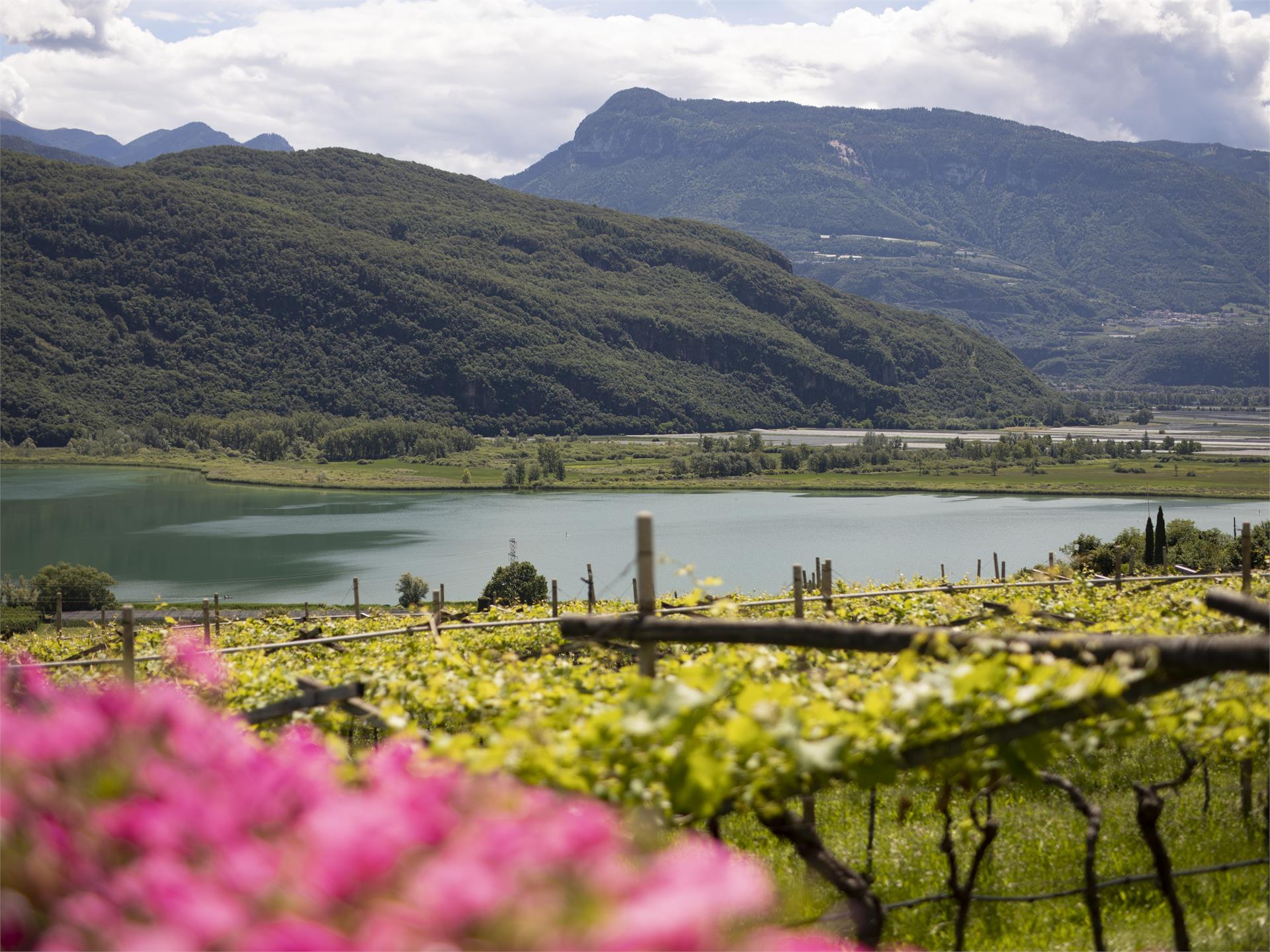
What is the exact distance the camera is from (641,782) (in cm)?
261

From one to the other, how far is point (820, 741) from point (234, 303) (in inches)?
6879

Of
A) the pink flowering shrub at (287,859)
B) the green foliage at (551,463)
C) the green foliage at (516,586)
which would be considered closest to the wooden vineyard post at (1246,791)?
the pink flowering shrub at (287,859)

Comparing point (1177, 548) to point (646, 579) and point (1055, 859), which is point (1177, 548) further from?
point (646, 579)

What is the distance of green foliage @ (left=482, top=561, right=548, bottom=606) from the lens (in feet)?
124

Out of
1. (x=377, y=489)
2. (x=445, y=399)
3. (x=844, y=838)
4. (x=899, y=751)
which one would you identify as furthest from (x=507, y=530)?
(x=445, y=399)

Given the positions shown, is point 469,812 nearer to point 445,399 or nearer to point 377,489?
point 377,489

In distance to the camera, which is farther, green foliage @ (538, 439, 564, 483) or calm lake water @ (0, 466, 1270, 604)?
green foliage @ (538, 439, 564, 483)

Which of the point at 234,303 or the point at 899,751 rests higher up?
the point at 234,303

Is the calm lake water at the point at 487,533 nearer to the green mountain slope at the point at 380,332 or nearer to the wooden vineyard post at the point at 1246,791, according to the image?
the wooden vineyard post at the point at 1246,791

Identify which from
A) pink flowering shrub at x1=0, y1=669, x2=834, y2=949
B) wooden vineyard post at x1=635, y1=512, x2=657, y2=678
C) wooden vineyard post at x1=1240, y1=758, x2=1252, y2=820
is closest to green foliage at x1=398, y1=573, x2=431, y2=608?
wooden vineyard post at x1=1240, y1=758, x2=1252, y2=820

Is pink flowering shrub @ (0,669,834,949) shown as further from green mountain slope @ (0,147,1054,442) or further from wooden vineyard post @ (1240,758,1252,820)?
green mountain slope @ (0,147,1054,442)

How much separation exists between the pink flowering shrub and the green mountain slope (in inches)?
5695

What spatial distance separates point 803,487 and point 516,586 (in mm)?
56265

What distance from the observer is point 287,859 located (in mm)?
1581
